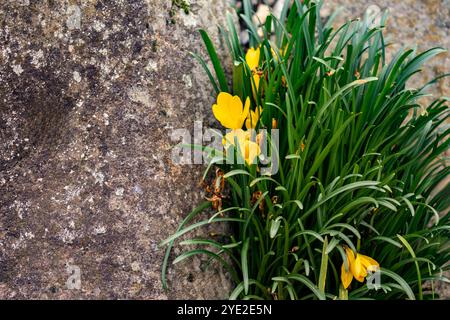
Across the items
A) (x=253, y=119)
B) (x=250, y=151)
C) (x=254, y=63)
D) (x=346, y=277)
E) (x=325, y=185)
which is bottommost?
(x=346, y=277)

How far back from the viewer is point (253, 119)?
1943mm

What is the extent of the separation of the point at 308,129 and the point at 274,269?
1.49ft

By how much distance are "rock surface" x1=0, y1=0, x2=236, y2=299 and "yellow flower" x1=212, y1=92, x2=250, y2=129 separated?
99mm

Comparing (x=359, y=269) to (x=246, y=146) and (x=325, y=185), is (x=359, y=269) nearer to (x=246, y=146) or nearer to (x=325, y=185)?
(x=325, y=185)

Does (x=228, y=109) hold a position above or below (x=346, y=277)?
above

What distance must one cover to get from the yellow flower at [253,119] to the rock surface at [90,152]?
19 cm

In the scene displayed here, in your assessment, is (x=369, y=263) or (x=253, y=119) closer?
(x=369, y=263)

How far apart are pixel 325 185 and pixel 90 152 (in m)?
0.73

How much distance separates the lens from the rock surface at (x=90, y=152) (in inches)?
69.1

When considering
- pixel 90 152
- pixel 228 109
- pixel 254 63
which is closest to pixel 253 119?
pixel 228 109

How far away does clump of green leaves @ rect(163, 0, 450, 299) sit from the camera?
178 centimetres

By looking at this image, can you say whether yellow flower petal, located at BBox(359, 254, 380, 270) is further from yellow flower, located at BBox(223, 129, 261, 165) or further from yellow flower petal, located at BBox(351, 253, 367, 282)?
yellow flower, located at BBox(223, 129, 261, 165)

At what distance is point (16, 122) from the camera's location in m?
1.81
